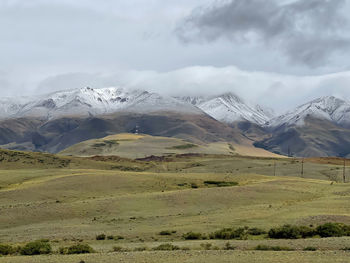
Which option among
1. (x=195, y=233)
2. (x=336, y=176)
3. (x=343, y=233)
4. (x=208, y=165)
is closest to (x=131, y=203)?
(x=195, y=233)

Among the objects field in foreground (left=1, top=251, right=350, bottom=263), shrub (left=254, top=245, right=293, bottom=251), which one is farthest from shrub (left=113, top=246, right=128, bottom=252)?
shrub (left=254, top=245, right=293, bottom=251)

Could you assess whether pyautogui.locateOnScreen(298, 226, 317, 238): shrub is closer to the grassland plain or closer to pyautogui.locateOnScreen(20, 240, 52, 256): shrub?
the grassland plain

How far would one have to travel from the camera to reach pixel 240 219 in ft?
174

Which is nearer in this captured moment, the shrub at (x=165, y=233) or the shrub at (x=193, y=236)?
the shrub at (x=193, y=236)

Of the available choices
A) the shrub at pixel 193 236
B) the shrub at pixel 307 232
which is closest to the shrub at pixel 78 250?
the shrub at pixel 193 236

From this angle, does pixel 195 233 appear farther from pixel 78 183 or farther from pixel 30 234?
pixel 78 183

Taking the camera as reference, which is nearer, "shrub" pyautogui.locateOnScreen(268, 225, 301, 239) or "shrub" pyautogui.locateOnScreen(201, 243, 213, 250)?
"shrub" pyautogui.locateOnScreen(201, 243, 213, 250)

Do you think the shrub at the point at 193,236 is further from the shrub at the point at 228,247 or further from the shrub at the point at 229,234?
the shrub at the point at 228,247

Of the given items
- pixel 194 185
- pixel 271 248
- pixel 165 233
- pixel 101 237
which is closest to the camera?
pixel 271 248

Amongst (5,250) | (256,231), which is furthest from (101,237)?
(256,231)

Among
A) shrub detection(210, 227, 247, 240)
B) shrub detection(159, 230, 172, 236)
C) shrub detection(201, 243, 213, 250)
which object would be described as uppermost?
shrub detection(201, 243, 213, 250)

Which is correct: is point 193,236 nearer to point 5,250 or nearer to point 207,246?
point 207,246

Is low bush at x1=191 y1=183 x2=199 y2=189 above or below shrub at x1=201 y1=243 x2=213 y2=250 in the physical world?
below

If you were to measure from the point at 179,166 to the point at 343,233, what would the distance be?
13790 cm
